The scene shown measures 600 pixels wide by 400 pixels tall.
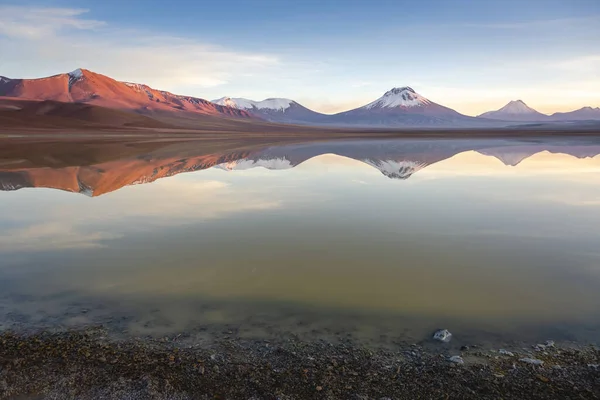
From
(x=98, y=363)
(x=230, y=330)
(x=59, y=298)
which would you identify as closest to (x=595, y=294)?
(x=230, y=330)

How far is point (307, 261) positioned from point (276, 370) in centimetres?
342

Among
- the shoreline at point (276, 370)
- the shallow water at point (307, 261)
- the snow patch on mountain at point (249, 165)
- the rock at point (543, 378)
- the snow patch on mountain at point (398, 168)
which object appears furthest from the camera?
the snow patch on mountain at point (249, 165)

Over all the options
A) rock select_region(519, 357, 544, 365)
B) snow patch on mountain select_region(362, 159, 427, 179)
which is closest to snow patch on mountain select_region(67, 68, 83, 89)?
snow patch on mountain select_region(362, 159, 427, 179)

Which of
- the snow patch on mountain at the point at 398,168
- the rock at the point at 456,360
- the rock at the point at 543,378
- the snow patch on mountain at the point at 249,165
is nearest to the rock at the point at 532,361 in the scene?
the rock at the point at 543,378

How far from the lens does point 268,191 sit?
52.7 feet

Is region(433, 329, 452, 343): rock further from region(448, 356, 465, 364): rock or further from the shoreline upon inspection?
region(448, 356, 465, 364): rock

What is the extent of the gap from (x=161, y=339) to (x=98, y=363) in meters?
0.76

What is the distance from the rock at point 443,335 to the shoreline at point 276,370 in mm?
129

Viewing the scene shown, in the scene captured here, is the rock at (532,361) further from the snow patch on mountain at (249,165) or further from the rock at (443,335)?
the snow patch on mountain at (249,165)

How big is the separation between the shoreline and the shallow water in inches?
13.3

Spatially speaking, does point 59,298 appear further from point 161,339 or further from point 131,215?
point 131,215

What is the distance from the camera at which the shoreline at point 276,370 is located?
4.30 metres

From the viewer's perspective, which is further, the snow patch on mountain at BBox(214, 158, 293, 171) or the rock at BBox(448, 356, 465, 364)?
the snow patch on mountain at BBox(214, 158, 293, 171)

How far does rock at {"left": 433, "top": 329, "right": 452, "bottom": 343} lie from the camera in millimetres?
5199
